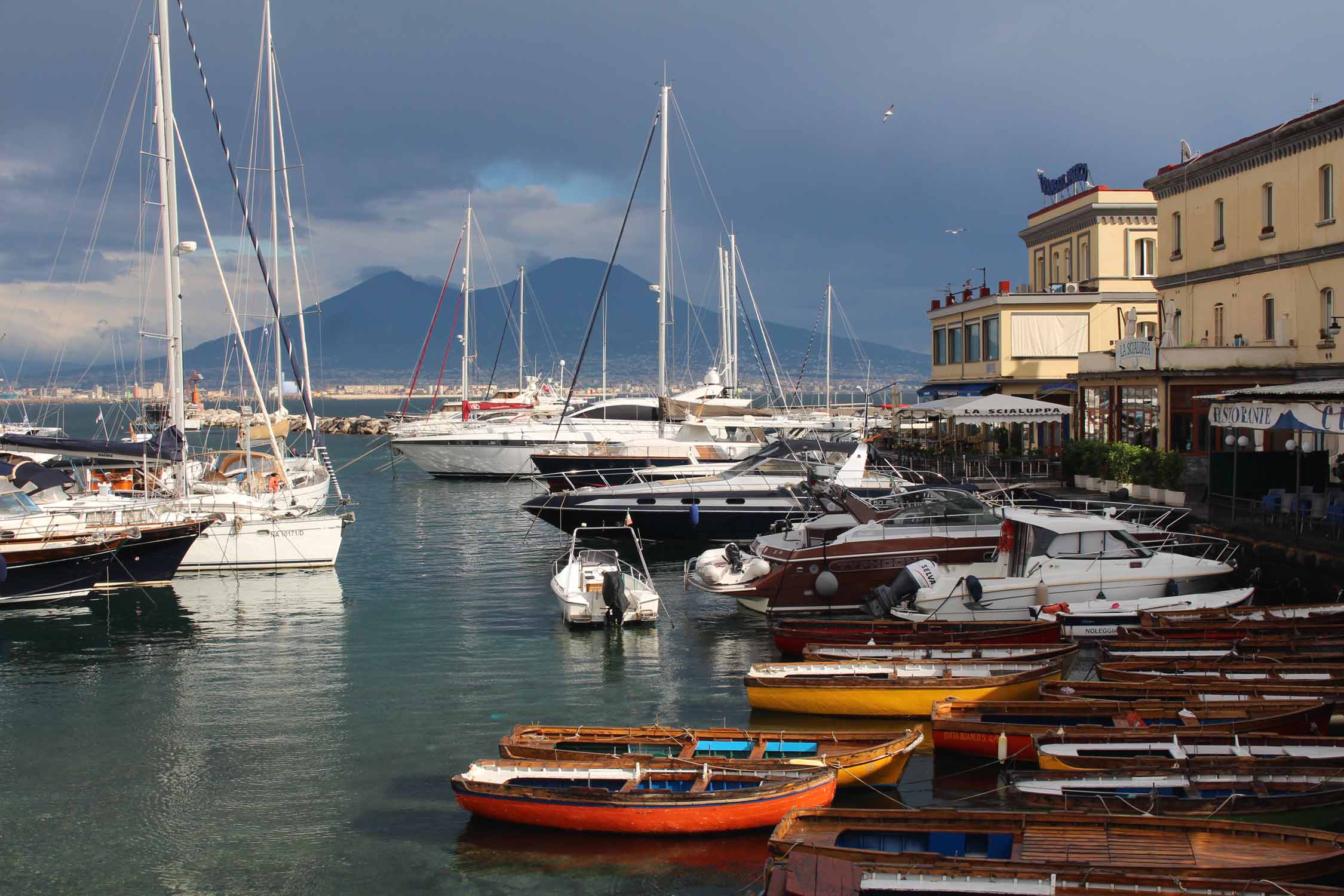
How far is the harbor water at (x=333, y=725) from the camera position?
12312 millimetres

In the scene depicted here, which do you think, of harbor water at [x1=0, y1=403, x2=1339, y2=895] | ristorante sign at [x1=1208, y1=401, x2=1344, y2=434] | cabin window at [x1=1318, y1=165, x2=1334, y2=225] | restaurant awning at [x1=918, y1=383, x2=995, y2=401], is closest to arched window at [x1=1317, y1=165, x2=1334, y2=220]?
cabin window at [x1=1318, y1=165, x2=1334, y2=225]

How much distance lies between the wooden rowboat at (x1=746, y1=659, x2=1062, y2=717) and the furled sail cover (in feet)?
104

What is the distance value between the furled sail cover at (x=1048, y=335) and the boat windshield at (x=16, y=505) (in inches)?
1416

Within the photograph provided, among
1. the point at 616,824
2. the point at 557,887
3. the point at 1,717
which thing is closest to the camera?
the point at 557,887

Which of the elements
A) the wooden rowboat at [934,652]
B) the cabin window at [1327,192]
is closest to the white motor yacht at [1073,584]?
the wooden rowboat at [934,652]

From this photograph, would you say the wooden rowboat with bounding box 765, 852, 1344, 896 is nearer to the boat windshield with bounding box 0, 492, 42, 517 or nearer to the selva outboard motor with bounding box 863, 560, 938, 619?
the selva outboard motor with bounding box 863, 560, 938, 619

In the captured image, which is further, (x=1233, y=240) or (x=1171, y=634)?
(x=1233, y=240)

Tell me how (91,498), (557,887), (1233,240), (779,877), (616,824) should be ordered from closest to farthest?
(779,877)
(557,887)
(616,824)
(91,498)
(1233,240)

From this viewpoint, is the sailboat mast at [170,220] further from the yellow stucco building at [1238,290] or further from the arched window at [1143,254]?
the arched window at [1143,254]

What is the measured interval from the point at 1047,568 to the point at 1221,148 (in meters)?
20.0

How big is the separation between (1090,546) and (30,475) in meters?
26.0

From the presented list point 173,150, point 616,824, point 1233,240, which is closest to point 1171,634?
point 616,824

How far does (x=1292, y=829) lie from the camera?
10.1 meters

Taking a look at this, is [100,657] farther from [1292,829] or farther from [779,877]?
[1292,829]
